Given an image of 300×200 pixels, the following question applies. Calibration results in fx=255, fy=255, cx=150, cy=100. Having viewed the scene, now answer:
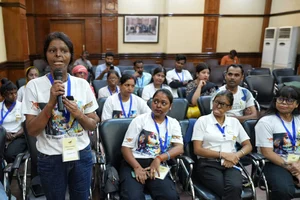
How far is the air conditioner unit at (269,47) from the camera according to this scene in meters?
7.12

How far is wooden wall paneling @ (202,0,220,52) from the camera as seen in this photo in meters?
7.38

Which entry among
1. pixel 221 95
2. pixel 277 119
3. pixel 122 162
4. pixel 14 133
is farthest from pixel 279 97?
pixel 14 133

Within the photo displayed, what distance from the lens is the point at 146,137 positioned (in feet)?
6.57

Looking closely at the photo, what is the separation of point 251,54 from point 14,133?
24.3 feet

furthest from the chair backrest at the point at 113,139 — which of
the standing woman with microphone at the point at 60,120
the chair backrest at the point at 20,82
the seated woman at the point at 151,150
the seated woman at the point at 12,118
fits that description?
the chair backrest at the point at 20,82

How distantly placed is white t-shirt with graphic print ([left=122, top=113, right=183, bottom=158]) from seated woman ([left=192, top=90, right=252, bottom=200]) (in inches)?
8.5

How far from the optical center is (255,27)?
7953 mm

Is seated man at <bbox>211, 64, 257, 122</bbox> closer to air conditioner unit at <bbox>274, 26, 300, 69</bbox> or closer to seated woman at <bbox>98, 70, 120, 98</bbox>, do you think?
seated woman at <bbox>98, 70, 120, 98</bbox>

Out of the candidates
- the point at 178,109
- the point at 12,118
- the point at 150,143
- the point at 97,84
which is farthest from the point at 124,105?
the point at 97,84

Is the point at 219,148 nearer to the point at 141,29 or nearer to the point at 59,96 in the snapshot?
the point at 59,96

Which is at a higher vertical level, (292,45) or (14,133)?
(292,45)

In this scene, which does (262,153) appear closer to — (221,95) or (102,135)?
(221,95)

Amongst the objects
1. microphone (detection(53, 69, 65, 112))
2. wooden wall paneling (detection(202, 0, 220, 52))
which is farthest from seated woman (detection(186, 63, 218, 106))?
wooden wall paneling (detection(202, 0, 220, 52))

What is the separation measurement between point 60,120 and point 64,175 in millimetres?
320
